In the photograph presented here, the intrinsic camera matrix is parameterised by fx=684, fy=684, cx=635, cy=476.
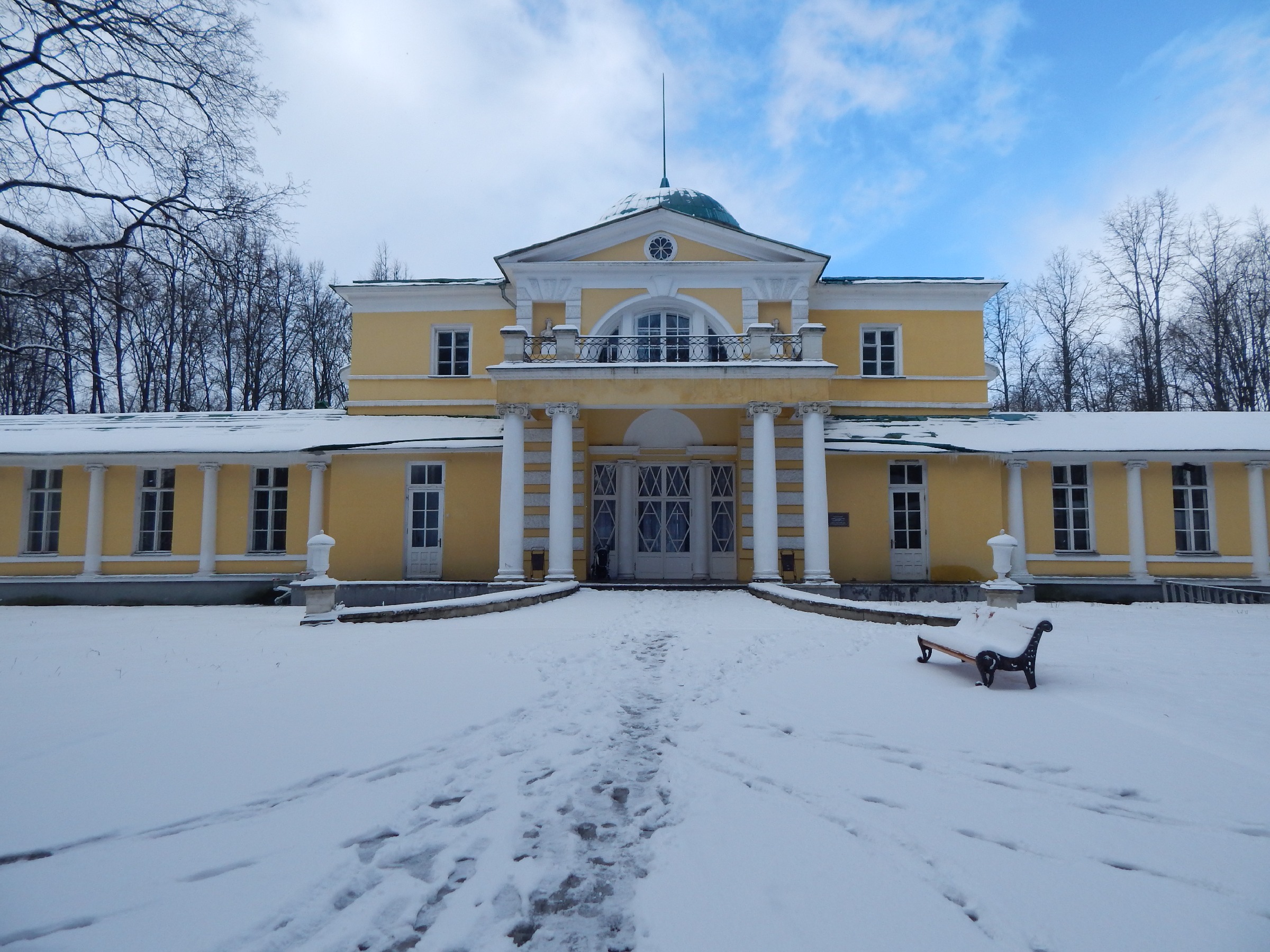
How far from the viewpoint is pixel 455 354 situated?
674 inches

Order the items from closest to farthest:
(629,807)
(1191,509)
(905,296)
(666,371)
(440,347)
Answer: (629,807) < (666,371) < (1191,509) < (905,296) < (440,347)

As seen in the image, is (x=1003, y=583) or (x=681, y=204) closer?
(x=1003, y=583)

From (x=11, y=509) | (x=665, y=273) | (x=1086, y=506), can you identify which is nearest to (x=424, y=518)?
(x=665, y=273)

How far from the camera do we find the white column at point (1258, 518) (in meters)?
14.5

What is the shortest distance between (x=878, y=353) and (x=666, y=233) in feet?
19.5

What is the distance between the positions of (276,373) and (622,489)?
62.2 ft

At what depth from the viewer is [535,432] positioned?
14938 mm

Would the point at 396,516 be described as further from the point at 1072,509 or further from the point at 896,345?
the point at 1072,509

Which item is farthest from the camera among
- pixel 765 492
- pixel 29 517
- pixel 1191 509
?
pixel 29 517

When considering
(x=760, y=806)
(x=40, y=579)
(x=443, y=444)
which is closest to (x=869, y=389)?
(x=443, y=444)

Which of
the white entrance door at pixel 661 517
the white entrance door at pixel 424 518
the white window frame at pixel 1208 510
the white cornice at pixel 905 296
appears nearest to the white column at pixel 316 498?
the white entrance door at pixel 424 518

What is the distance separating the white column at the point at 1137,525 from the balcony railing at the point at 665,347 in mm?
7476

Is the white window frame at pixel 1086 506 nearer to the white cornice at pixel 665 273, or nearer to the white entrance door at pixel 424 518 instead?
the white cornice at pixel 665 273

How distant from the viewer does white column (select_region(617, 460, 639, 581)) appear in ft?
51.6
